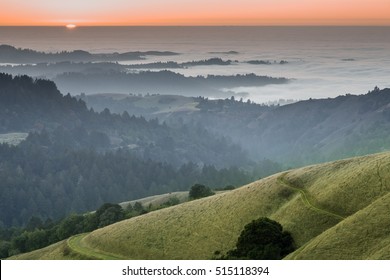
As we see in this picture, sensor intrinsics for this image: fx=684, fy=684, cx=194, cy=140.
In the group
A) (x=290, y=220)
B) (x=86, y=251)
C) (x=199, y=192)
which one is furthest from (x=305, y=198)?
(x=199, y=192)

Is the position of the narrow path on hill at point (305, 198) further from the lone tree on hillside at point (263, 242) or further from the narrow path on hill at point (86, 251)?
the narrow path on hill at point (86, 251)

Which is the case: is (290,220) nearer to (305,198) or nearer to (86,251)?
(305,198)

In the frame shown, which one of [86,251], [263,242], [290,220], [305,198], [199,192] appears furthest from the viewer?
[199,192]

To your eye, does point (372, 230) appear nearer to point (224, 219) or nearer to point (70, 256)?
point (224, 219)

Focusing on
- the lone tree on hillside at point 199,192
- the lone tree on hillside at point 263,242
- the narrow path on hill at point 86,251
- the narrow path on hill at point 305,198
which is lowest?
the lone tree on hillside at point 199,192

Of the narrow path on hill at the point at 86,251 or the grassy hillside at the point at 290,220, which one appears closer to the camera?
the grassy hillside at the point at 290,220

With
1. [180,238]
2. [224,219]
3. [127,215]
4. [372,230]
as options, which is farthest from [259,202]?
[127,215]

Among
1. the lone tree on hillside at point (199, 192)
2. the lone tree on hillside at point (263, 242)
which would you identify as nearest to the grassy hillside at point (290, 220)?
the lone tree on hillside at point (263, 242)
